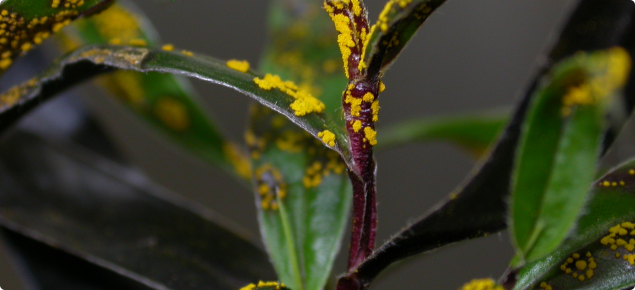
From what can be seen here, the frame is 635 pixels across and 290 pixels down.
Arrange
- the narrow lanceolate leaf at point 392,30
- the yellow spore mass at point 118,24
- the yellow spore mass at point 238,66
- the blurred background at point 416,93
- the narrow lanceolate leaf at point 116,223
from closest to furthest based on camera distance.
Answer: the narrow lanceolate leaf at point 392,30
the yellow spore mass at point 238,66
the narrow lanceolate leaf at point 116,223
the yellow spore mass at point 118,24
the blurred background at point 416,93

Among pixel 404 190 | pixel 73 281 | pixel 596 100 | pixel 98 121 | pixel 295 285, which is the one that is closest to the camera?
pixel 596 100

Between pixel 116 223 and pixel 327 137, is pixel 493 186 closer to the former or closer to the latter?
pixel 327 137

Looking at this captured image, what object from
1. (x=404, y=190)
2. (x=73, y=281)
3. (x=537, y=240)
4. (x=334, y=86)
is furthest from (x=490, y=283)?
(x=404, y=190)

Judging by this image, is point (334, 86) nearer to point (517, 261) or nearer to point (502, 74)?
point (517, 261)

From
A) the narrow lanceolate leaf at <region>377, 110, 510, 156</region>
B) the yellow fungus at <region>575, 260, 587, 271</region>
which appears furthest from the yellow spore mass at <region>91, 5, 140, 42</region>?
the yellow fungus at <region>575, 260, 587, 271</region>

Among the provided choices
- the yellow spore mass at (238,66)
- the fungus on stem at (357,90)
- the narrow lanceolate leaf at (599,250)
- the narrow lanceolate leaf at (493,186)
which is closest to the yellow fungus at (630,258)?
the narrow lanceolate leaf at (599,250)

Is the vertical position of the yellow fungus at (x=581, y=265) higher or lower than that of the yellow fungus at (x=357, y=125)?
lower

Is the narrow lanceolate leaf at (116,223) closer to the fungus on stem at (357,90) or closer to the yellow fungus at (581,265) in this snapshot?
the fungus on stem at (357,90)

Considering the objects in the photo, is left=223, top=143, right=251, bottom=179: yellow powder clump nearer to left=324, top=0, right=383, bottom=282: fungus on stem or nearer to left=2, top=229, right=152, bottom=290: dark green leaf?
left=2, top=229, right=152, bottom=290: dark green leaf
